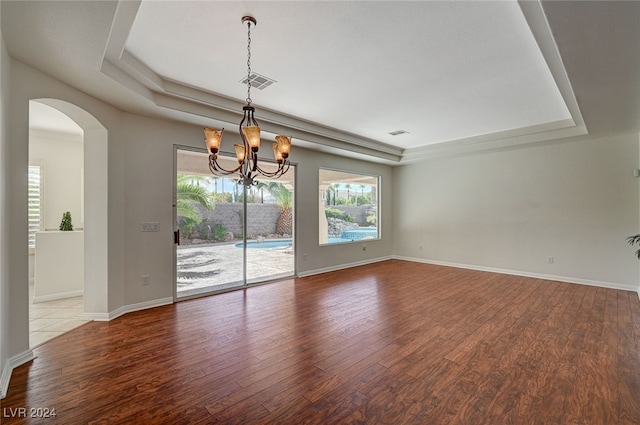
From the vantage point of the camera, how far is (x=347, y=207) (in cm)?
719

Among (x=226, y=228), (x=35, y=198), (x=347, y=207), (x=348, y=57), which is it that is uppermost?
(x=348, y=57)

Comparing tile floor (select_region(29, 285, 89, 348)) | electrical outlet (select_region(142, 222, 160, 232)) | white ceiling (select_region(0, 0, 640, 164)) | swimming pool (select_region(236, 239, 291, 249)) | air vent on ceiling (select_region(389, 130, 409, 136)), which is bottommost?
tile floor (select_region(29, 285, 89, 348))

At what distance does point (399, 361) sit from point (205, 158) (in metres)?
4.08

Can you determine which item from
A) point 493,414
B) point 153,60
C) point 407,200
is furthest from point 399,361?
point 407,200

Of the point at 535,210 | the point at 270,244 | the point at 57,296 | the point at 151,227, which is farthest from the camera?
the point at 535,210

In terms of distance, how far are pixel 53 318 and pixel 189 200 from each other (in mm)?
2211

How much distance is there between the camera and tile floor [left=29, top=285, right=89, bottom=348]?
3137mm

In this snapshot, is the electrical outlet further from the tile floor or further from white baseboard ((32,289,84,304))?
white baseboard ((32,289,84,304))

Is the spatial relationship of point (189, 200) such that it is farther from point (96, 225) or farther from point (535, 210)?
point (535, 210)

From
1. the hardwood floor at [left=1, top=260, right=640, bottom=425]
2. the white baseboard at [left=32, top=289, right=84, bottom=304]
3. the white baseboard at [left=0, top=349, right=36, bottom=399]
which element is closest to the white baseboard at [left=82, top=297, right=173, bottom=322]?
the hardwood floor at [left=1, top=260, right=640, bottom=425]

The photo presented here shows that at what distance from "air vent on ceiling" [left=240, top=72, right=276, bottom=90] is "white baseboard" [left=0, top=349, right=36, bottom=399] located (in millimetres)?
3466

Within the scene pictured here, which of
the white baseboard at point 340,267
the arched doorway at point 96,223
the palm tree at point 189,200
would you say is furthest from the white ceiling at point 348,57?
the white baseboard at point 340,267

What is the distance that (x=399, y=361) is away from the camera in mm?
2582

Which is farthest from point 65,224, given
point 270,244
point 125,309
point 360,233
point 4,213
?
point 360,233
